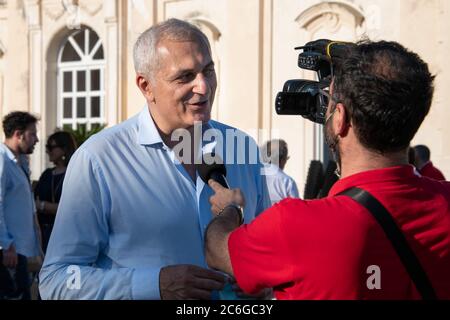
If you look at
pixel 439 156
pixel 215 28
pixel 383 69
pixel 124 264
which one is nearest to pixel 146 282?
pixel 124 264

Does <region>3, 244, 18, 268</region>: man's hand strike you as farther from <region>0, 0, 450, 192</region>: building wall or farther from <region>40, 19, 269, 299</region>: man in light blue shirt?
<region>0, 0, 450, 192</region>: building wall

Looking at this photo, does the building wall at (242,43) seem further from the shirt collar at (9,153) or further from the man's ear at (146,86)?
the man's ear at (146,86)

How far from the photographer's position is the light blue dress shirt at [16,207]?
21.2 feet

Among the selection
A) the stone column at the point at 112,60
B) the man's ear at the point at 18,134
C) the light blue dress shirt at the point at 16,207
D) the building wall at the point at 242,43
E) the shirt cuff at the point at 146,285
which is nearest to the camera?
the shirt cuff at the point at 146,285

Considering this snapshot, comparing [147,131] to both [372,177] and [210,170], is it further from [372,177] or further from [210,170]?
[372,177]

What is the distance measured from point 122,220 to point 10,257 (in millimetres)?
3607

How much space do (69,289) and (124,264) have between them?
0.20 m

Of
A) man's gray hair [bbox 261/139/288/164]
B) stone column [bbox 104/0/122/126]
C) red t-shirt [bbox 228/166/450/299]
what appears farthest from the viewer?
stone column [bbox 104/0/122/126]

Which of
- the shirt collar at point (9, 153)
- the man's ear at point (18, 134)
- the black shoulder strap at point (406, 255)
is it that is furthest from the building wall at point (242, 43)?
the black shoulder strap at point (406, 255)

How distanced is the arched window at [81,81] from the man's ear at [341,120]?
14.7 m

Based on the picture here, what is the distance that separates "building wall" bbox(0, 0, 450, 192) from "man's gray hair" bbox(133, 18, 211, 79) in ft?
27.0

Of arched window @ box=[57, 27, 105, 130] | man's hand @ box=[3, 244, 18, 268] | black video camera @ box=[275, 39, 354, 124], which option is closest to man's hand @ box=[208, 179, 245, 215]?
black video camera @ box=[275, 39, 354, 124]

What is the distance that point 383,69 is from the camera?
7.53 feet

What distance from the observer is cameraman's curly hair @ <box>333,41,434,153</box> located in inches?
89.8
